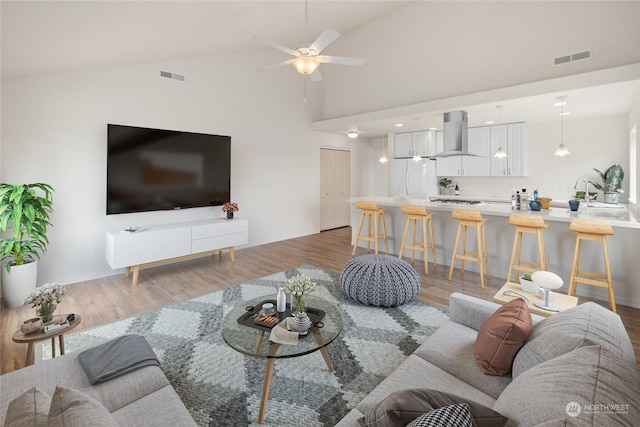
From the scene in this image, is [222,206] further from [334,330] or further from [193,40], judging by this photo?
[334,330]

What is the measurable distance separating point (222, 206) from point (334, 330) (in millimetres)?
3862

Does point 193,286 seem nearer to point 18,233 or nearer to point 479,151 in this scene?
point 18,233

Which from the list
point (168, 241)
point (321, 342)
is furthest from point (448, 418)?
point (168, 241)

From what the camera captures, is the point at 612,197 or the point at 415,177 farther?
the point at 415,177

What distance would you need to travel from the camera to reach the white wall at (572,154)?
5.16 m

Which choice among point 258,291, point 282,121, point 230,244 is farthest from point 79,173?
point 282,121

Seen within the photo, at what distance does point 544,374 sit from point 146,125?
5178 millimetres

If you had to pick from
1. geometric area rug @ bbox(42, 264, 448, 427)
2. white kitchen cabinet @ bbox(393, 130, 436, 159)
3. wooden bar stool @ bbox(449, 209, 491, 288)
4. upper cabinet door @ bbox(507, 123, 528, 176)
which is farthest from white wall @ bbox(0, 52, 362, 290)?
upper cabinet door @ bbox(507, 123, 528, 176)

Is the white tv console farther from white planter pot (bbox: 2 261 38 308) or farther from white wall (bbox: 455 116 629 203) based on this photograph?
Result: white wall (bbox: 455 116 629 203)

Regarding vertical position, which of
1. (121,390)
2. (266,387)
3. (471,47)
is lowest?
(266,387)

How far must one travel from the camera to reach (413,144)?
22.7ft

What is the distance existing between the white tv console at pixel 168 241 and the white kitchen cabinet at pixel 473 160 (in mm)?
4683

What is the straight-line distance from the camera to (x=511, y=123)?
5.84 metres

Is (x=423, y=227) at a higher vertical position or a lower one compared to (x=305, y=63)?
lower
